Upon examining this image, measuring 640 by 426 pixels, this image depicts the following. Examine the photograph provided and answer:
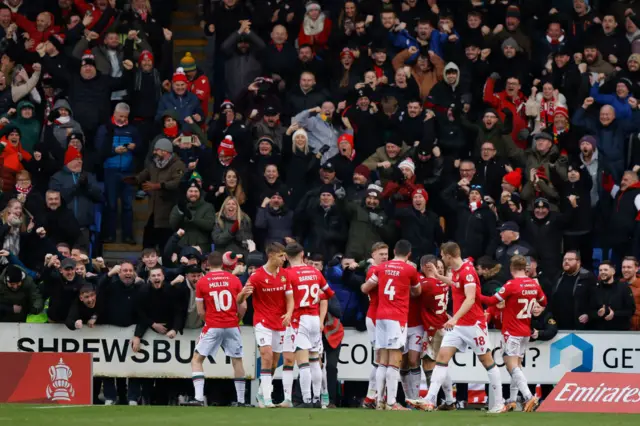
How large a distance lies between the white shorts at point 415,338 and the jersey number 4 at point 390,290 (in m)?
1.12

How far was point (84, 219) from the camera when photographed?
80.1 ft

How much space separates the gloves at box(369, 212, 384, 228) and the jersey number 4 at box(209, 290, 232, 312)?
418 cm

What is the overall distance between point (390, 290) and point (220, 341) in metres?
2.44

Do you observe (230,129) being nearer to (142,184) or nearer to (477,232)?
(142,184)

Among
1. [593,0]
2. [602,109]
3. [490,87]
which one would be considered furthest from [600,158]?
[593,0]

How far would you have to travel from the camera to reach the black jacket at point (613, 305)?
21625 millimetres

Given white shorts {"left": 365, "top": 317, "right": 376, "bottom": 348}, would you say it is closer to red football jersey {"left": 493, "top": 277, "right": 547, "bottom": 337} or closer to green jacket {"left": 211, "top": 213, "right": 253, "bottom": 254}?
red football jersey {"left": 493, "top": 277, "right": 547, "bottom": 337}

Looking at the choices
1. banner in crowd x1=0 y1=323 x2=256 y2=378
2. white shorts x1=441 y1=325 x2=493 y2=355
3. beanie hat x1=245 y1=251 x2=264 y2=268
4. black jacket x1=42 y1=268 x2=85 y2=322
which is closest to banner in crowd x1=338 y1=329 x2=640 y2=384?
banner in crowd x1=0 y1=323 x2=256 y2=378

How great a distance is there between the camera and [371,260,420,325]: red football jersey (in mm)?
19469

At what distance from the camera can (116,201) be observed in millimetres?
25297

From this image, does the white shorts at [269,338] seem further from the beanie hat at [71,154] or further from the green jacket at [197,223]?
the beanie hat at [71,154]

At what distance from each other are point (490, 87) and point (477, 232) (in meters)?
3.93

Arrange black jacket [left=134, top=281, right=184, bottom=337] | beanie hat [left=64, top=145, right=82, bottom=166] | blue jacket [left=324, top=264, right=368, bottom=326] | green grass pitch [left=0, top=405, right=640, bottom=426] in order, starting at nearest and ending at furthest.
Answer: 1. green grass pitch [left=0, top=405, right=640, bottom=426]
2. black jacket [left=134, top=281, right=184, bottom=337]
3. blue jacket [left=324, top=264, right=368, bottom=326]
4. beanie hat [left=64, top=145, right=82, bottom=166]

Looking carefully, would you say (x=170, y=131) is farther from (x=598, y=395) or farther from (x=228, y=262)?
(x=598, y=395)
